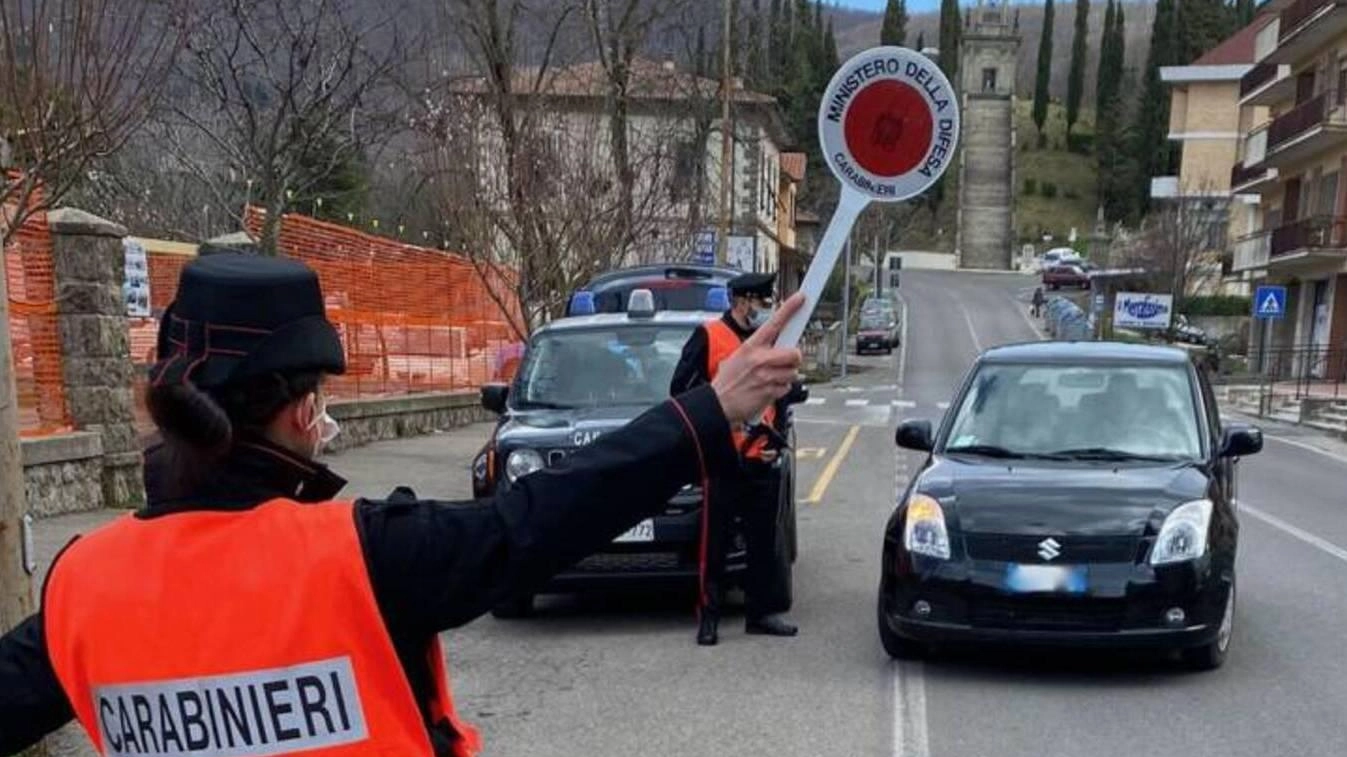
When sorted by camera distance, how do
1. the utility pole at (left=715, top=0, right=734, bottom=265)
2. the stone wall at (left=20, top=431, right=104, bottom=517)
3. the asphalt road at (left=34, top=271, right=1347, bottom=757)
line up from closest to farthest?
the asphalt road at (left=34, top=271, right=1347, bottom=757) < the stone wall at (left=20, top=431, right=104, bottom=517) < the utility pole at (left=715, top=0, right=734, bottom=265)

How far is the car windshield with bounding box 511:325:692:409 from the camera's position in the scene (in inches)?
337

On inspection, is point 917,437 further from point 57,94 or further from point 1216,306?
point 1216,306

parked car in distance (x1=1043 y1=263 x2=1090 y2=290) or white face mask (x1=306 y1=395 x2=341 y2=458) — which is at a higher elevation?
white face mask (x1=306 y1=395 x2=341 y2=458)

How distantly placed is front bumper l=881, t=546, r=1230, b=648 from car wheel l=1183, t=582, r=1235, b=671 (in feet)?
0.36

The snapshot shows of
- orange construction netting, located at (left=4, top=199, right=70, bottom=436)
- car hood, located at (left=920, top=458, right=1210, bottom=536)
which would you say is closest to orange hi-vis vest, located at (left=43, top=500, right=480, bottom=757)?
car hood, located at (left=920, top=458, right=1210, bottom=536)

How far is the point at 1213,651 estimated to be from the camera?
647 cm

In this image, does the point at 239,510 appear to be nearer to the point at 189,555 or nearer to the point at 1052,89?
the point at 189,555

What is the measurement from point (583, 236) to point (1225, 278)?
50.7m

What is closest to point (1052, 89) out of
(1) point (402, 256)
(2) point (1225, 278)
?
(2) point (1225, 278)

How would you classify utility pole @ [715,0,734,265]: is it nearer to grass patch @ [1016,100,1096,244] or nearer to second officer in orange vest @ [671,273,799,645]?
second officer in orange vest @ [671,273,799,645]

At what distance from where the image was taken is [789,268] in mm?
61875

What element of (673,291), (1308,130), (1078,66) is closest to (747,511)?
(673,291)

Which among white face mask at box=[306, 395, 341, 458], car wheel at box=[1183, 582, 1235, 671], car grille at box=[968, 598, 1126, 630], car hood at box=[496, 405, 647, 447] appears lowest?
car wheel at box=[1183, 582, 1235, 671]

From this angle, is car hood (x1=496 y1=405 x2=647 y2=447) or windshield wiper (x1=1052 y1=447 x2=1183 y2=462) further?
car hood (x1=496 y1=405 x2=647 y2=447)
